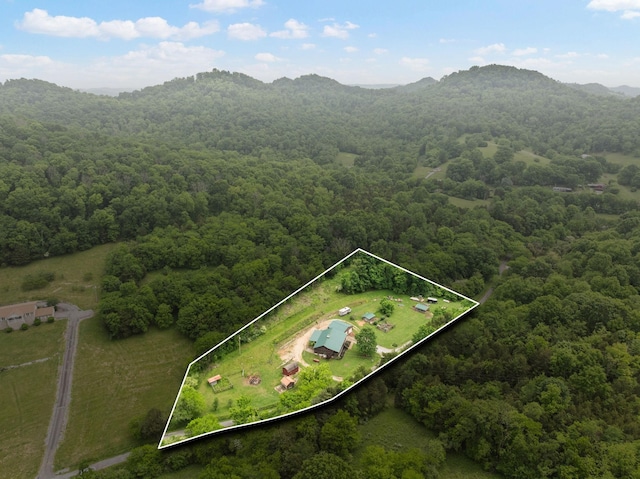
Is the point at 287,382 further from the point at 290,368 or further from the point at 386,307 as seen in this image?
the point at 386,307

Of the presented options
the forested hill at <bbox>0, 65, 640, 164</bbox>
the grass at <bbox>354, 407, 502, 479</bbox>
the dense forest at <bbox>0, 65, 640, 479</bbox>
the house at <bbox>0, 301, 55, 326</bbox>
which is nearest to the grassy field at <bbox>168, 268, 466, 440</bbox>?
the dense forest at <bbox>0, 65, 640, 479</bbox>

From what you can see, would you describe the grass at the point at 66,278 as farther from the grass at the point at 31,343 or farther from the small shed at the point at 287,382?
the small shed at the point at 287,382

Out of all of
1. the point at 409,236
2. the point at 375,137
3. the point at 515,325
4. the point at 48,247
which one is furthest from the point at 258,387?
the point at 375,137

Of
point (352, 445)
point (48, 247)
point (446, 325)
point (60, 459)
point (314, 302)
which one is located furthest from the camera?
point (48, 247)

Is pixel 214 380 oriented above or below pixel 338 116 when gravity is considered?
below

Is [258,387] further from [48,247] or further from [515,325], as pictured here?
[48,247]

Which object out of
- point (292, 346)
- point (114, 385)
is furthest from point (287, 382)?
point (114, 385)

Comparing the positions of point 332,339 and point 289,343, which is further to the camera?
point 289,343
